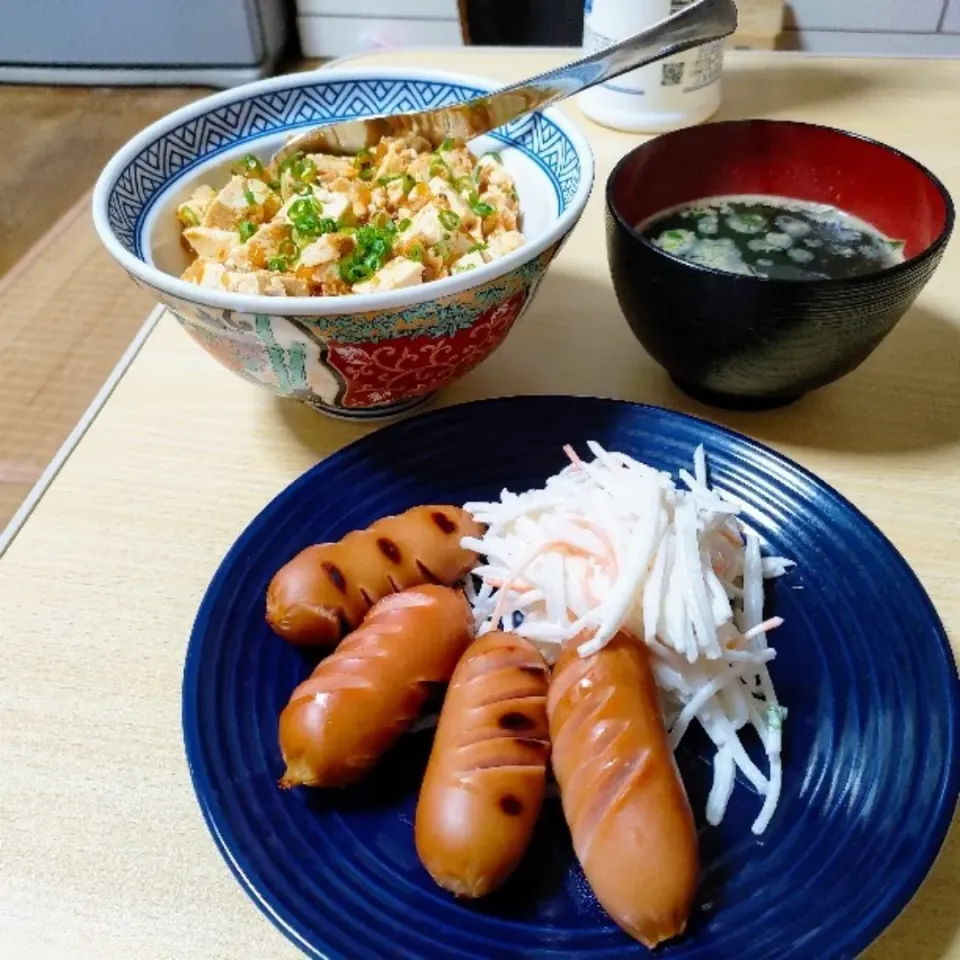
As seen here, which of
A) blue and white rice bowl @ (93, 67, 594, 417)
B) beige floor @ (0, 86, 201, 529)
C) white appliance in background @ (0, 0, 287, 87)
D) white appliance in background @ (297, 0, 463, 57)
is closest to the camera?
blue and white rice bowl @ (93, 67, 594, 417)

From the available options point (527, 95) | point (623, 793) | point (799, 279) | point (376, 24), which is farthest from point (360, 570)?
point (376, 24)

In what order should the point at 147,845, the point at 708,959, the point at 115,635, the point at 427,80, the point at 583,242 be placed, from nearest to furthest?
the point at 708,959 < the point at 147,845 < the point at 115,635 < the point at 427,80 < the point at 583,242

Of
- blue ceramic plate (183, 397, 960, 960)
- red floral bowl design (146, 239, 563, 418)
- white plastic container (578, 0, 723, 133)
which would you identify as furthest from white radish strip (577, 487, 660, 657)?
white plastic container (578, 0, 723, 133)

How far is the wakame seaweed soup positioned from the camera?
96 cm

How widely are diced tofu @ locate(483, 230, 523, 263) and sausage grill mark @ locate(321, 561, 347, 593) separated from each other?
33 cm

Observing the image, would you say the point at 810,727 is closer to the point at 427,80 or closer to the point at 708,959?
the point at 708,959

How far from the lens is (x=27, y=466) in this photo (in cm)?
133

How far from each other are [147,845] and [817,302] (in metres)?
0.66

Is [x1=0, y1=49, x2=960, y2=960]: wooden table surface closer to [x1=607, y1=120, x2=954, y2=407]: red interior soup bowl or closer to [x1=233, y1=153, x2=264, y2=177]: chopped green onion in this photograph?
[x1=607, y1=120, x2=954, y2=407]: red interior soup bowl

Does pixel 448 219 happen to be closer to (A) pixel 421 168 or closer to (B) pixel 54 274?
(A) pixel 421 168

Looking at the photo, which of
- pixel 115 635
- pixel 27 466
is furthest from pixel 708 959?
pixel 27 466

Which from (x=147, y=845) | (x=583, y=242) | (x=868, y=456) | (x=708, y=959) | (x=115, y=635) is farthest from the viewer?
(x=583, y=242)

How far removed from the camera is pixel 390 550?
748 millimetres

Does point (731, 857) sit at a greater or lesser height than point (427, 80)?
lesser
